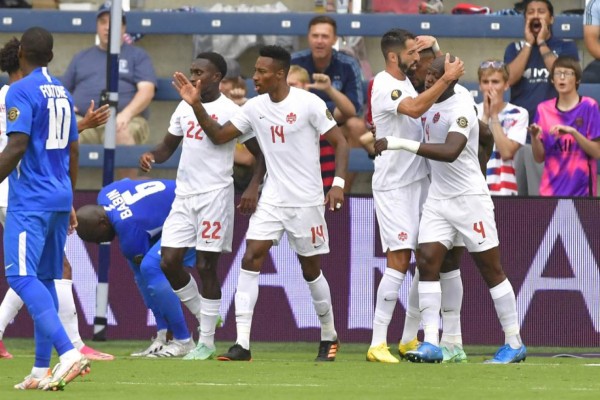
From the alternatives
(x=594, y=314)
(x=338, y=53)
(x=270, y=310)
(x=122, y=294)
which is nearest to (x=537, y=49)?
(x=338, y=53)

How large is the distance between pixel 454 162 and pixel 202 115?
2000mm

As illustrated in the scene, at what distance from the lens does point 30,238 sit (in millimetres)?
8688

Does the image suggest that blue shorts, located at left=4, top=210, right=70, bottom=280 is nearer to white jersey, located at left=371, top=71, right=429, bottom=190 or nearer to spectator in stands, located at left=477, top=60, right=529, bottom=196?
white jersey, located at left=371, top=71, right=429, bottom=190

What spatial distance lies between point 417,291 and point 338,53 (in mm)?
3447

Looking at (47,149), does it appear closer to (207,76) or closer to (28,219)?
(28,219)

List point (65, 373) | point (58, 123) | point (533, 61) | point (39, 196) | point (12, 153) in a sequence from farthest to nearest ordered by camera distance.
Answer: point (533, 61)
point (58, 123)
point (39, 196)
point (12, 153)
point (65, 373)

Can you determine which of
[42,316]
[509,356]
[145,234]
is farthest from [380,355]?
[42,316]

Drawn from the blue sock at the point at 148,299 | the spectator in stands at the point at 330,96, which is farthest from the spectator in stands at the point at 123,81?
the blue sock at the point at 148,299

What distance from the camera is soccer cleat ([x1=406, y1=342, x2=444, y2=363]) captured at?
1071 cm

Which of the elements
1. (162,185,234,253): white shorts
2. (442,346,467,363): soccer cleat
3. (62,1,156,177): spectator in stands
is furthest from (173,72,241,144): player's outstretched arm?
(62,1,156,177): spectator in stands

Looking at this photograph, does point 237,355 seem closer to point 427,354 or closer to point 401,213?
point 427,354

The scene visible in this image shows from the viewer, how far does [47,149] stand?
8875mm

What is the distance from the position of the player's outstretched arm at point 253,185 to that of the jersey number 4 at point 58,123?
2.41 metres

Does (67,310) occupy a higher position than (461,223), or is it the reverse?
(461,223)
